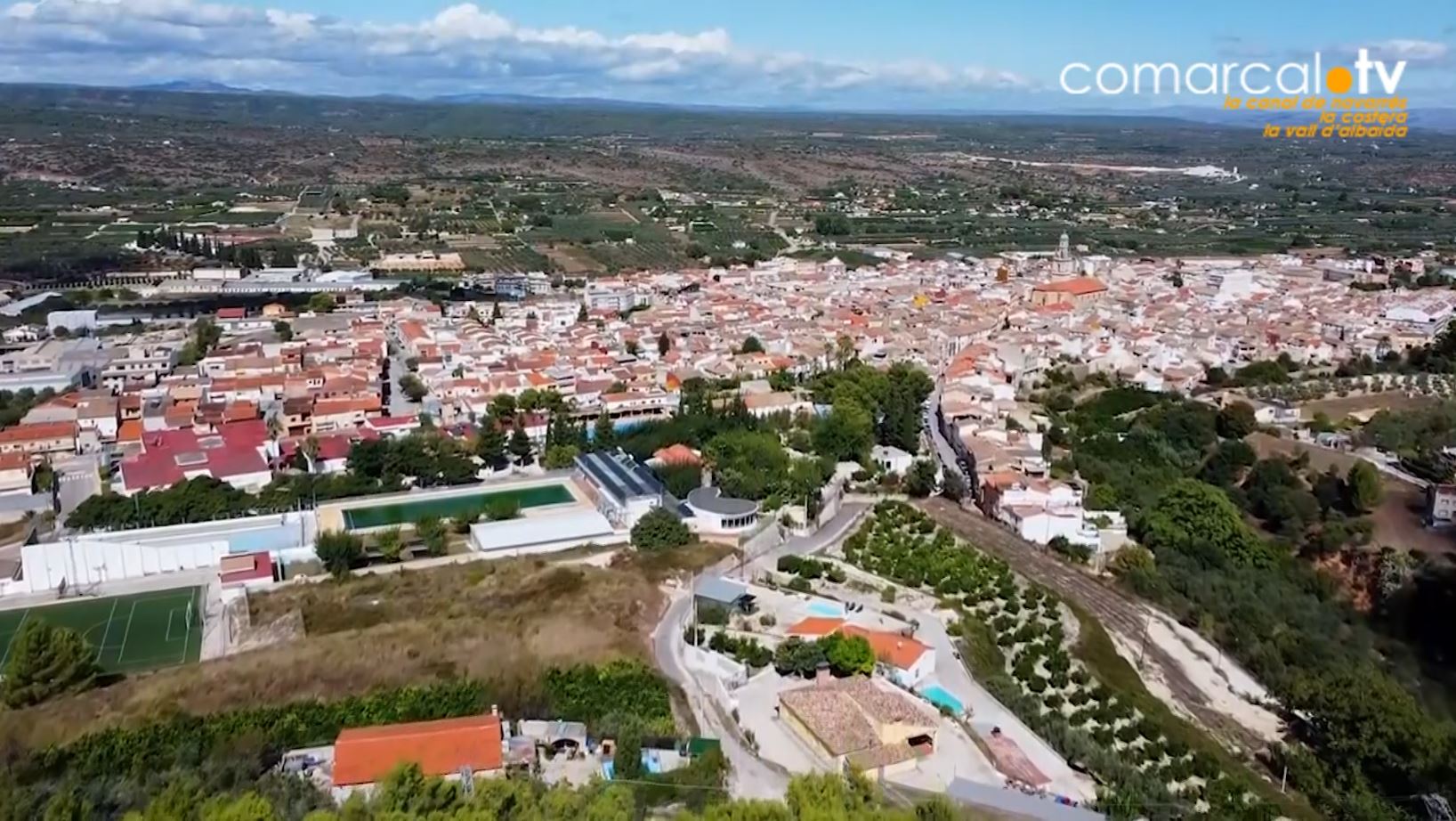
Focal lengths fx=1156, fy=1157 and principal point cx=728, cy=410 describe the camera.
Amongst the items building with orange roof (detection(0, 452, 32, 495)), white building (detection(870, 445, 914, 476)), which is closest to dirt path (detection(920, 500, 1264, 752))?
white building (detection(870, 445, 914, 476))

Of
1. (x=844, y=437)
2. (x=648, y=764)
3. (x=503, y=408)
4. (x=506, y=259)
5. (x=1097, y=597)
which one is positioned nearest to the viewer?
(x=648, y=764)

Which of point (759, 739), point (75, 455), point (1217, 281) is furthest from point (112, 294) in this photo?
point (1217, 281)

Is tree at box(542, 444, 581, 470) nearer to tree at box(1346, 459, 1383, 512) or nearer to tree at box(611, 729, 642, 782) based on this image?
tree at box(611, 729, 642, 782)

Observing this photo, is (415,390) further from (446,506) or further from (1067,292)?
(1067,292)

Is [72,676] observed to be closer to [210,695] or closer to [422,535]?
[210,695]

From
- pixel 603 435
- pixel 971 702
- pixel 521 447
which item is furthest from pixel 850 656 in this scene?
pixel 603 435

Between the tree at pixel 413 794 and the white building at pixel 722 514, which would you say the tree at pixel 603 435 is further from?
the tree at pixel 413 794
